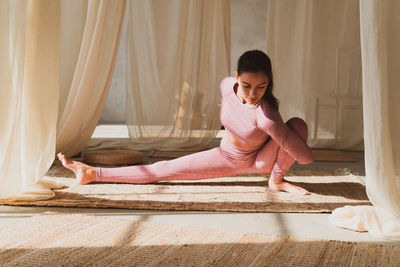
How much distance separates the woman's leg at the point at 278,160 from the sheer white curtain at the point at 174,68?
170 centimetres

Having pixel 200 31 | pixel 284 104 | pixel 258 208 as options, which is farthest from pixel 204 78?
pixel 258 208

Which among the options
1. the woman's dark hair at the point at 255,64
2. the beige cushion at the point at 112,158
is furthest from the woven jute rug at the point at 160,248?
the beige cushion at the point at 112,158

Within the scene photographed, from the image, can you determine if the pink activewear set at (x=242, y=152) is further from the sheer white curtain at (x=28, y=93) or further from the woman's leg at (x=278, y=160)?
the sheer white curtain at (x=28, y=93)

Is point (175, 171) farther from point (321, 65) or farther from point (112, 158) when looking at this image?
point (321, 65)

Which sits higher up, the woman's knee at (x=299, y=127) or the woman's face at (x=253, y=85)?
the woman's face at (x=253, y=85)

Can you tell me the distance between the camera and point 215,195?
2221mm

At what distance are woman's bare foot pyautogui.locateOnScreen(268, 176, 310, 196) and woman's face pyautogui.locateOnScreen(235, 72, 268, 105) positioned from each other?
0.47 metres

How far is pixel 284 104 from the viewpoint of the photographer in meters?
4.26

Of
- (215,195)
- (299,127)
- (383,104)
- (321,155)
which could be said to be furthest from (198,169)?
(321,155)

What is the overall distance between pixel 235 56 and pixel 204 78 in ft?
11.1

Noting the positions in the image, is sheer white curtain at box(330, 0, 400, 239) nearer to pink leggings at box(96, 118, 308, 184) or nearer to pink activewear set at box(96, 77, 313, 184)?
pink activewear set at box(96, 77, 313, 184)

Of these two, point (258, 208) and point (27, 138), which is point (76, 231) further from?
point (258, 208)

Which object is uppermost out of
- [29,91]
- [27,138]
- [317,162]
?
[29,91]

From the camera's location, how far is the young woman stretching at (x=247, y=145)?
2047mm
